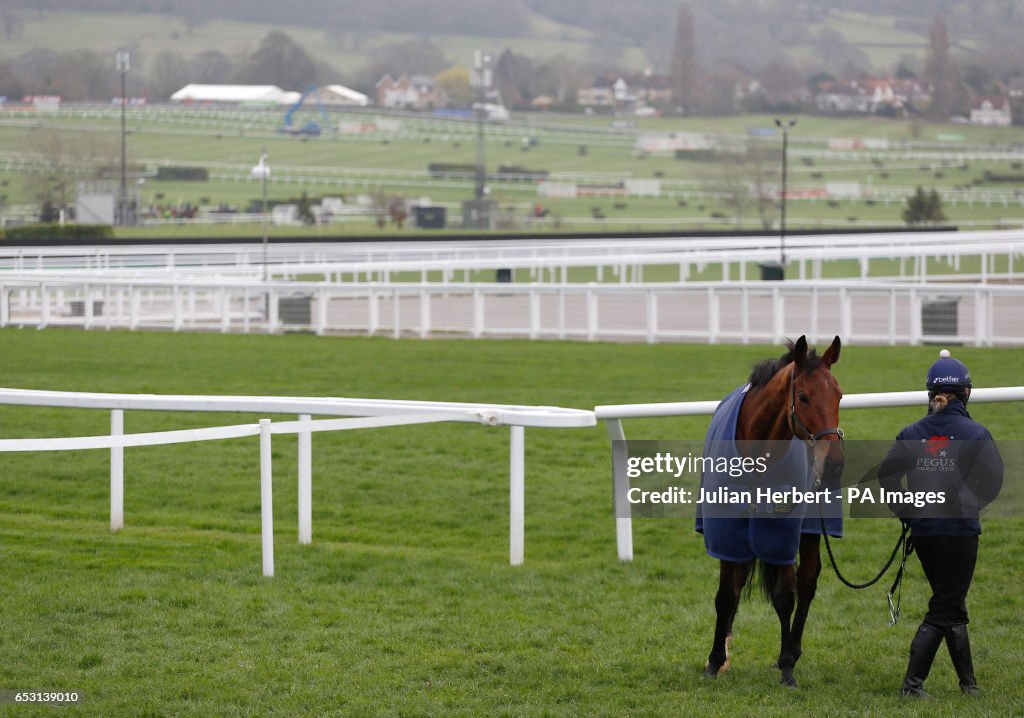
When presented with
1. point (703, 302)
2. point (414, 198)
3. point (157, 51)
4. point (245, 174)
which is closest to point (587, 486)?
point (703, 302)

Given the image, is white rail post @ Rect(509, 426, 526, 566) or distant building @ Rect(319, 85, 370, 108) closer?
white rail post @ Rect(509, 426, 526, 566)

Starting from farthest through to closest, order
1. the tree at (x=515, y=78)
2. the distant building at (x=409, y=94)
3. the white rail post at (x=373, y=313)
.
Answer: the tree at (x=515, y=78), the distant building at (x=409, y=94), the white rail post at (x=373, y=313)

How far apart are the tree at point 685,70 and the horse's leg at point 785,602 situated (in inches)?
4815

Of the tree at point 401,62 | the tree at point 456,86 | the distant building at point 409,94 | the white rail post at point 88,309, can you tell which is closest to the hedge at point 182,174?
the distant building at point 409,94

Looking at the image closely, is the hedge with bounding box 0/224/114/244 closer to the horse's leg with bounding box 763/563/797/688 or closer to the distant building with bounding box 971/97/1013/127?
the horse's leg with bounding box 763/563/797/688

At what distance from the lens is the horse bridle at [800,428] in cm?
449

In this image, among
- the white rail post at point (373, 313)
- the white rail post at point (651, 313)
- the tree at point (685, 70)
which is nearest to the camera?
the white rail post at point (651, 313)

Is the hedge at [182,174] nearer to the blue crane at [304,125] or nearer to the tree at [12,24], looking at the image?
the blue crane at [304,125]

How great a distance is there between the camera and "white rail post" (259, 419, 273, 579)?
6.39 m

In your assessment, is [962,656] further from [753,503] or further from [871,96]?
[871,96]

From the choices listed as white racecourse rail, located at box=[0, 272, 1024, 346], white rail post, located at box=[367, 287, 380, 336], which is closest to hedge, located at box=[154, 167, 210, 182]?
white racecourse rail, located at box=[0, 272, 1024, 346]

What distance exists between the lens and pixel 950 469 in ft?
15.4

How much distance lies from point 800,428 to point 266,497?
292cm

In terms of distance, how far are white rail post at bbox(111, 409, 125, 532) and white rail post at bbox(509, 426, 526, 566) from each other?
199cm
